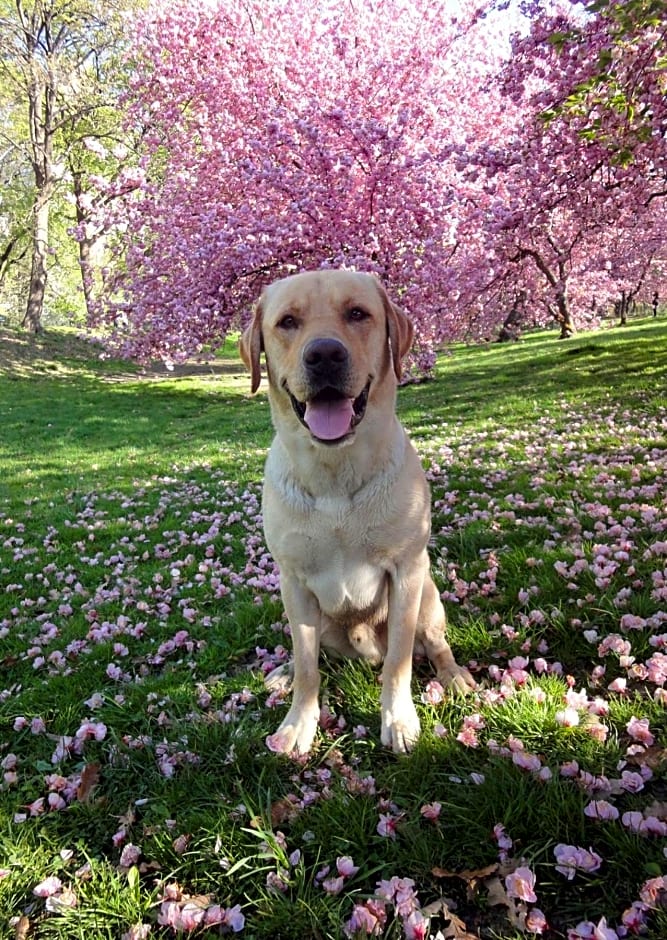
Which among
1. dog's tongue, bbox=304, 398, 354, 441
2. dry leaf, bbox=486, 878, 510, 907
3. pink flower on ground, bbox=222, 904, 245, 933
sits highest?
dog's tongue, bbox=304, 398, 354, 441

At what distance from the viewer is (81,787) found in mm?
2568

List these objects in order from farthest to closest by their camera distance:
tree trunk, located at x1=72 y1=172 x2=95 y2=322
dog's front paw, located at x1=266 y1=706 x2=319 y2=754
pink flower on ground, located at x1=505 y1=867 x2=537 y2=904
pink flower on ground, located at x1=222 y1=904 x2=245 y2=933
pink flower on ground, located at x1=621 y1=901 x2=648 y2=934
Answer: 1. tree trunk, located at x1=72 y1=172 x2=95 y2=322
2. dog's front paw, located at x1=266 y1=706 x2=319 y2=754
3. pink flower on ground, located at x1=222 y1=904 x2=245 y2=933
4. pink flower on ground, located at x1=505 y1=867 x2=537 y2=904
5. pink flower on ground, located at x1=621 y1=901 x2=648 y2=934

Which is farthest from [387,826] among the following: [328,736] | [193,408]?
[193,408]

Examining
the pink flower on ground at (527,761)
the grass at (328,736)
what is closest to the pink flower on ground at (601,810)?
the grass at (328,736)

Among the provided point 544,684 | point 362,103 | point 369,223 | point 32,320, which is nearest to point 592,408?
point 369,223

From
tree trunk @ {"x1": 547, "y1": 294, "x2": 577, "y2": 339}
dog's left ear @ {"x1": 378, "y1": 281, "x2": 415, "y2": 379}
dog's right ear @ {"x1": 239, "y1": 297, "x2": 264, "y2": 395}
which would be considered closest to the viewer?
dog's left ear @ {"x1": 378, "y1": 281, "x2": 415, "y2": 379}

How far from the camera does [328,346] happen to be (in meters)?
2.57

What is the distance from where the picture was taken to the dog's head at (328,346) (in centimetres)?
261

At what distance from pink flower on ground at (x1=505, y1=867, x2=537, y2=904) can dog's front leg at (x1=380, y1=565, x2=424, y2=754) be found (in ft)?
3.01

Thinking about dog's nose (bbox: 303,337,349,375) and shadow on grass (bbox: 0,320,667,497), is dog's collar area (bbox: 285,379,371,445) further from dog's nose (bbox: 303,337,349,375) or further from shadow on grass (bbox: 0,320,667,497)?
shadow on grass (bbox: 0,320,667,497)

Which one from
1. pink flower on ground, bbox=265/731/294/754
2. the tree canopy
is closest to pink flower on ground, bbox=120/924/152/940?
pink flower on ground, bbox=265/731/294/754

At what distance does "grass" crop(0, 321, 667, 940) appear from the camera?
191cm

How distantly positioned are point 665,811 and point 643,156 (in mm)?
10740

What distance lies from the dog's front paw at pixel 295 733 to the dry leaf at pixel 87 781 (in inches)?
32.5
